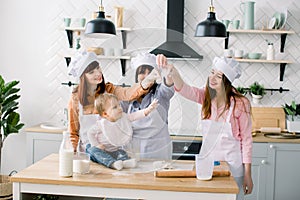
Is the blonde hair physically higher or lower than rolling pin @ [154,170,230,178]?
higher

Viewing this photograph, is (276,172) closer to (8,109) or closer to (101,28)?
(101,28)

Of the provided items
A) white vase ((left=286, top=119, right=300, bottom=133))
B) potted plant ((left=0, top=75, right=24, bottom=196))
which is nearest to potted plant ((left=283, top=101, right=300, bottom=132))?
white vase ((left=286, top=119, right=300, bottom=133))

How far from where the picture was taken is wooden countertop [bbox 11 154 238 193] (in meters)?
2.37

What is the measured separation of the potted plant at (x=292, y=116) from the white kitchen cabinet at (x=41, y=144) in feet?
7.35

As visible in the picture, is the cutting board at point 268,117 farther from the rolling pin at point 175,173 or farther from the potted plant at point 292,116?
the rolling pin at point 175,173

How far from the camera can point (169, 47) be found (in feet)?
8.64

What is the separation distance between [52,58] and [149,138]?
9.50 feet

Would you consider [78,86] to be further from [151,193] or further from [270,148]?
[270,148]

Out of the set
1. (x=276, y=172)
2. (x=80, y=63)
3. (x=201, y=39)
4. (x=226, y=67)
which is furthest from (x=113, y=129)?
(x=201, y=39)

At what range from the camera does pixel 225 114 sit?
300cm

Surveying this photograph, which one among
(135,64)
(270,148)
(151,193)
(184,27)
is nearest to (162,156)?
(151,193)

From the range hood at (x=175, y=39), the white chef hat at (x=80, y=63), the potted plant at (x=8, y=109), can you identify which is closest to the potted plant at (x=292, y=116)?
the range hood at (x=175, y=39)

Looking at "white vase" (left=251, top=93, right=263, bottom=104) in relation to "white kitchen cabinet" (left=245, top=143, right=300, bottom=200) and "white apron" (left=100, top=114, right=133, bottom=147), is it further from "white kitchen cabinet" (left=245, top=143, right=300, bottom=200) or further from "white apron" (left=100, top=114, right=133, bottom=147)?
"white apron" (left=100, top=114, right=133, bottom=147)

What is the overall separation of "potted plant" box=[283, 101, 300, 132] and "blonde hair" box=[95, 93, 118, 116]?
9.15 feet
